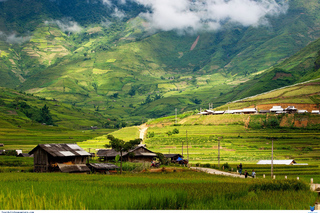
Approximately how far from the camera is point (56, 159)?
51.3 metres

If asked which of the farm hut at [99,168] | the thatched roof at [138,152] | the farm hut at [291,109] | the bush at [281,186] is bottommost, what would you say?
the farm hut at [99,168]

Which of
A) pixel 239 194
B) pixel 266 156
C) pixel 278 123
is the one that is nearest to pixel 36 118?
pixel 278 123

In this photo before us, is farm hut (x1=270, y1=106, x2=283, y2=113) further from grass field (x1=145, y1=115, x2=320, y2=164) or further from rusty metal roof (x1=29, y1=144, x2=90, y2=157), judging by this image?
rusty metal roof (x1=29, y1=144, x2=90, y2=157)

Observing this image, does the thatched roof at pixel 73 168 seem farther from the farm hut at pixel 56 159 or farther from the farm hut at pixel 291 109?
the farm hut at pixel 291 109

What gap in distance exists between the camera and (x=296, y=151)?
281 ft

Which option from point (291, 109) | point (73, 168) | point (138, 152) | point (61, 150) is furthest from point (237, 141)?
point (73, 168)

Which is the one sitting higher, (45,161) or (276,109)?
(276,109)

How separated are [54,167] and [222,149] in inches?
2036

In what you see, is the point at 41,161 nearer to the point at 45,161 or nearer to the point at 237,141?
the point at 45,161

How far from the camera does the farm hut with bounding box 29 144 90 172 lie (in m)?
50.0

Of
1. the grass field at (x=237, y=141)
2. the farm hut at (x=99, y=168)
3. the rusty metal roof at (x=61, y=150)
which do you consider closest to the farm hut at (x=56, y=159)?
the rusty metal roof at (x=61, y=150)

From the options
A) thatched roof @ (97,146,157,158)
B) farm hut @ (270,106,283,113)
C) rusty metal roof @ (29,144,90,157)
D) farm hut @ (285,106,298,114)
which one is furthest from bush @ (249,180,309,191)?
farm hut @ (270,106,283,113)

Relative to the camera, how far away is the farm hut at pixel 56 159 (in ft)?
164

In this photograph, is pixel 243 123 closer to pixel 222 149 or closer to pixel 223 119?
pixel 223 119
